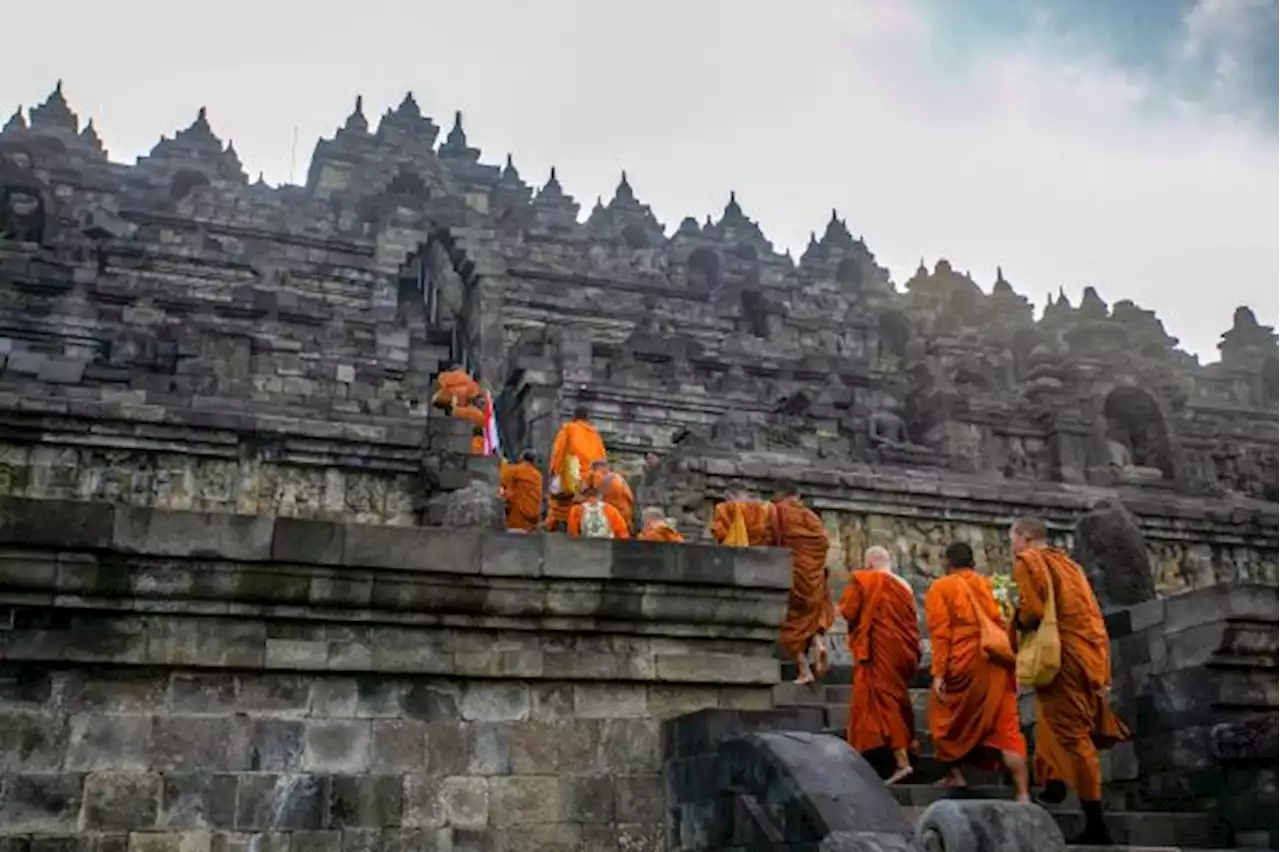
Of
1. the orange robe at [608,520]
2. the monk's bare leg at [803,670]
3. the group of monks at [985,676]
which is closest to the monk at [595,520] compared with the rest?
the orange robe at [608,520]

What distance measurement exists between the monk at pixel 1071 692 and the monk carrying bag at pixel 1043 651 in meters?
0.04

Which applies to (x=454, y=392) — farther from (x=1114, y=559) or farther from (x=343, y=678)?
(x=343, y=678)

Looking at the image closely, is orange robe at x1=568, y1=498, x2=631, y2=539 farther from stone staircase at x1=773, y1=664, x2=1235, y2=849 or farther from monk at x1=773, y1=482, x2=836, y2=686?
stone staircase at x1=773, y1=664, x2=1235, y2=849

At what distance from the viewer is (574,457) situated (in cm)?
1159

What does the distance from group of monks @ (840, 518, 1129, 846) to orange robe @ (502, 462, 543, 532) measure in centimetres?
609

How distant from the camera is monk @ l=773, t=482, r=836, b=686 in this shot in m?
8.43

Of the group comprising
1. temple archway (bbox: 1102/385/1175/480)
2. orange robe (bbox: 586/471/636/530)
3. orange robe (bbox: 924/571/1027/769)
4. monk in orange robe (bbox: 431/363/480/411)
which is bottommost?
orange robe (bbox: 924/571/1027/769)

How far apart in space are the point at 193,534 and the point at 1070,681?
4.53 metres

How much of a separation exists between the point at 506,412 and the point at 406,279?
44.4 feet

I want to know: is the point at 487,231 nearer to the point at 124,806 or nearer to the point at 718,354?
the point at 718,354

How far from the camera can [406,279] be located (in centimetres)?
3131

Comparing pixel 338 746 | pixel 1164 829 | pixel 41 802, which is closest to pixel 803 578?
pixel 1164 829

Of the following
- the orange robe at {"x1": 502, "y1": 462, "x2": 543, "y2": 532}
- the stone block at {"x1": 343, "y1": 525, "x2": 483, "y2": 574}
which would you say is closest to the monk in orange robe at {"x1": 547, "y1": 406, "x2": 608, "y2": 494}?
the orange robe at {"x1": 502, "y1": 462, "x2": 543, "y2": 532}

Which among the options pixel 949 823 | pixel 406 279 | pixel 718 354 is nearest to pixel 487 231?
pixel 406 279
